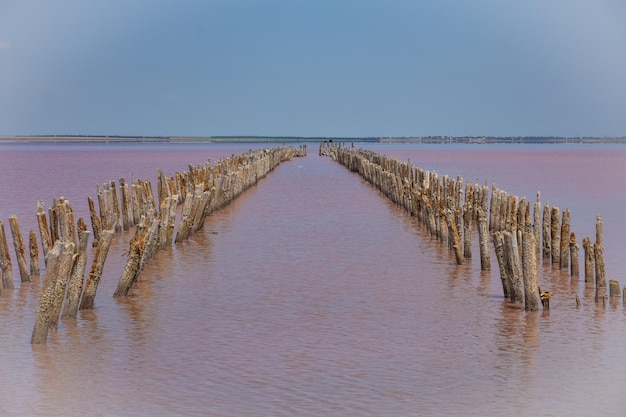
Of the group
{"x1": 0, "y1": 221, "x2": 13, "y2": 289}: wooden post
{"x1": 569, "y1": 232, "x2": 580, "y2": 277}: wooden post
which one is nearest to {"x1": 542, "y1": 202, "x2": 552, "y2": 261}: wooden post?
{"x1": 569, "y1": 232, "x2": 580, "y2": 277}: wooden post

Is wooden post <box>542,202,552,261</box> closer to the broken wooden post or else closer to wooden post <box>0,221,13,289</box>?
the broken wooden post

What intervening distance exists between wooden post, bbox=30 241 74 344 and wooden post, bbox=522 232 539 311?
605 centimetres

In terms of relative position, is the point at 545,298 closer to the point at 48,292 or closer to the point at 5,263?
the point at 48,292

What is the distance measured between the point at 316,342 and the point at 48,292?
317 centimetres

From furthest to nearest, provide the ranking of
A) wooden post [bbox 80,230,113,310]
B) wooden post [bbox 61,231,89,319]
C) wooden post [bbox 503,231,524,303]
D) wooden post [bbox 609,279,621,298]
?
wooden post [bbox 609,279,621,298] → wooden post [bbox 503,231,524,303] → wooden post [bbox 80,230,113,310] → wooden post [bbox 61,231,89,319]

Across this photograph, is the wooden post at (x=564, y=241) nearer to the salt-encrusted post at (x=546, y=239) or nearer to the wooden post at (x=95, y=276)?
the salt-encrusted post at (x=546, y=239)

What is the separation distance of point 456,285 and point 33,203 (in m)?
22.1

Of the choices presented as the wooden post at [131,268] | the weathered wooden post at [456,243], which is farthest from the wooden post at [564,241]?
the wooden post at [131,268]

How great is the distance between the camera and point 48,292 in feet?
40.0

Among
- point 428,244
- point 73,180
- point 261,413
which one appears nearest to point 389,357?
point 261,413

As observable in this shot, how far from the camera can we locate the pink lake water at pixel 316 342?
9.92m

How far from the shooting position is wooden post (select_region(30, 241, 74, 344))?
1216 centimetres

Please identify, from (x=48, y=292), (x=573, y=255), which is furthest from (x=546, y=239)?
(x=48, y=292)

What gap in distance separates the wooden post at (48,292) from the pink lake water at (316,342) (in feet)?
0.79
